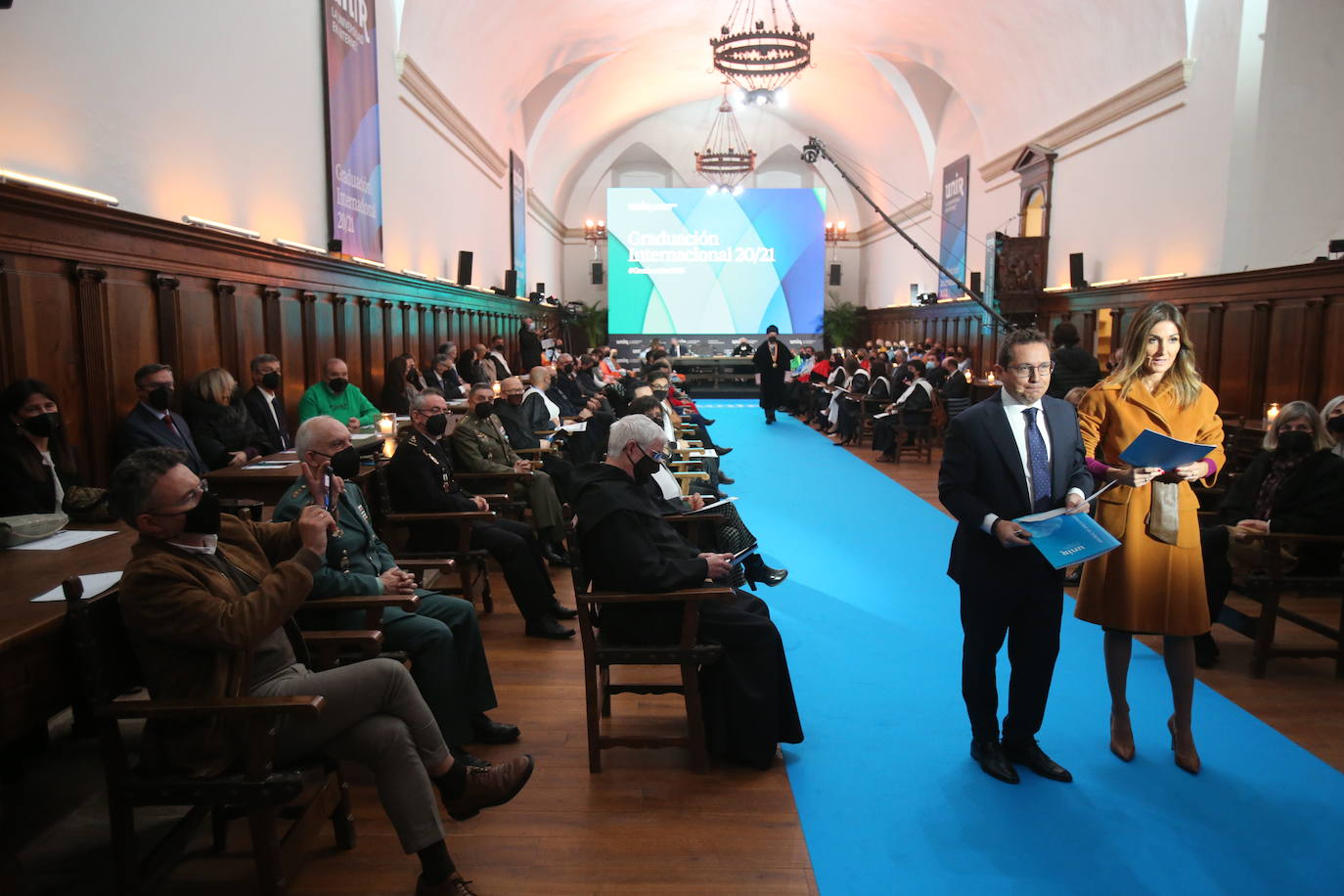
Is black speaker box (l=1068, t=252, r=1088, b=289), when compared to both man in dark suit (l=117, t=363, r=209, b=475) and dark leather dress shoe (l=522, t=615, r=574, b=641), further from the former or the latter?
man in dark suit (l=117, t=363, r=209, b=475)

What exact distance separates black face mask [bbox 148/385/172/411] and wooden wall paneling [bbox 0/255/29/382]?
1.96ft

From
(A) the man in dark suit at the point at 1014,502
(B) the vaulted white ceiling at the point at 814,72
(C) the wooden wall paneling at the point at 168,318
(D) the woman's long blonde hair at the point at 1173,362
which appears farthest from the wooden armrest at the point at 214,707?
(B) the vaulted white ceiling at the point at 814,72

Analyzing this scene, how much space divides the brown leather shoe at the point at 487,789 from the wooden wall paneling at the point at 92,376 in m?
2.93

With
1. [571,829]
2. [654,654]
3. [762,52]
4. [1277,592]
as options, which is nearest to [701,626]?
[654,654]

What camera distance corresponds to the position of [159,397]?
4.31m

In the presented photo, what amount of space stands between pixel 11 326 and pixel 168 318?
4.21ft

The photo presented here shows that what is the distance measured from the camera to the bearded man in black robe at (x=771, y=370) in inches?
561

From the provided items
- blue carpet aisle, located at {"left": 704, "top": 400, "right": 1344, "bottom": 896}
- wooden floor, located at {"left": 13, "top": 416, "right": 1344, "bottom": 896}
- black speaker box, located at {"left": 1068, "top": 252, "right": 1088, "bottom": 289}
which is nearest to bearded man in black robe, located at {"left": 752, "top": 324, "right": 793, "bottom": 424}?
black speaker box, located at {"left": 1068, "top": 252, "right": 1088, "bottom": 289}

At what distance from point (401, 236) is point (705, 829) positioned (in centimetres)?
839

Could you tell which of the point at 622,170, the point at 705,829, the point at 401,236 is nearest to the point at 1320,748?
the point at 705,829

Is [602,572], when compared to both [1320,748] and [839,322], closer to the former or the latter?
[1320,748]

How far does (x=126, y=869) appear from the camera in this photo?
2.05m

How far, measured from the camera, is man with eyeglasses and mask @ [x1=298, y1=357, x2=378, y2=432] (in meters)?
6.37

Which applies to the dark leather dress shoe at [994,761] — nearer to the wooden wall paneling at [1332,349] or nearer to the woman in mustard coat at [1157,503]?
the woman in mustard coat at [1157,503]
